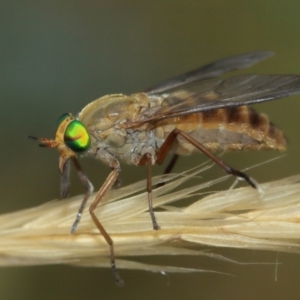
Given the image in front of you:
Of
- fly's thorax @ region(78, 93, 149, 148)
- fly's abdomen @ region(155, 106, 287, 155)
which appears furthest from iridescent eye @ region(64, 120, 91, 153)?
fly's abdomen @ region(155, 106, 287, 155)

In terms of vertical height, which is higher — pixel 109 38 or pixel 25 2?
pixel 25 2

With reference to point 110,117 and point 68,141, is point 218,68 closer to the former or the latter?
point 110,117

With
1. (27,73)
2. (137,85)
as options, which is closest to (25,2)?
(27,73)

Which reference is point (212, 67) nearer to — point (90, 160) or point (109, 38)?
point (90, 160)

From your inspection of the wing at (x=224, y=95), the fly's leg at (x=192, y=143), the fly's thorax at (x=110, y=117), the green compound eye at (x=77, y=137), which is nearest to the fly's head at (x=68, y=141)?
the green compound eye at (x=77, y=137)

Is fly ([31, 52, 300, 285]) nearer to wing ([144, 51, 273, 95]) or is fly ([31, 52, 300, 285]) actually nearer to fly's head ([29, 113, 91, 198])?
fly's head ([29, 113, 91, 198])

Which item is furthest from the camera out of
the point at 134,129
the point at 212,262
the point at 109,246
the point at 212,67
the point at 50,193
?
the point at 50,193

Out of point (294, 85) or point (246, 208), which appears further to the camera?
point (294, 85)
